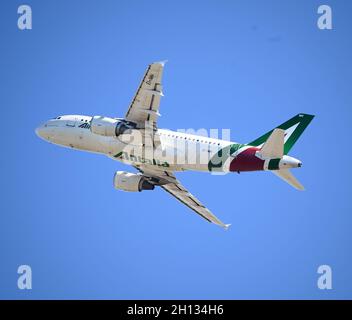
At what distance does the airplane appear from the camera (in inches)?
2228

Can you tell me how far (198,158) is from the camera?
60156 millimetres

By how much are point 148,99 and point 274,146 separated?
9.40m

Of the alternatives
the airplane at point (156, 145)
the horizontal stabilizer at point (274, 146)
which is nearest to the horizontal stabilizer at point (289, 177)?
the airplane at point (156, 145)

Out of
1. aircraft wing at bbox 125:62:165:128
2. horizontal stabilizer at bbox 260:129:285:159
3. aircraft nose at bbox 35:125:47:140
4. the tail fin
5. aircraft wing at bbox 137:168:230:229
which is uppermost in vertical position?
aircraft wing at bbox 125:62:165:128

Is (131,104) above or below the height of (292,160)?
above

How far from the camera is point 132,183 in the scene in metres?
64.2

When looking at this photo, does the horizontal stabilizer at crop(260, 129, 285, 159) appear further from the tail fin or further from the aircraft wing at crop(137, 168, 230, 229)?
the aircraft wing at crop(137, 168, 230, 229)

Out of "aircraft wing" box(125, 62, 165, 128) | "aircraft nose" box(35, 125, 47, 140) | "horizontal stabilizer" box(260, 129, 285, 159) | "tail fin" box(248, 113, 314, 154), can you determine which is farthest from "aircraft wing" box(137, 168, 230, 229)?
"horizontal stabilizer" box(260, 129, 285, 159)

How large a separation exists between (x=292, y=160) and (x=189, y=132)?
8989 mm

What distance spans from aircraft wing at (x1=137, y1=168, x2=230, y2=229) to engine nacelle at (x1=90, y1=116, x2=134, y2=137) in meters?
6.86
